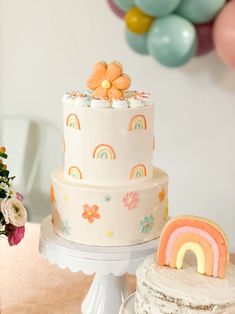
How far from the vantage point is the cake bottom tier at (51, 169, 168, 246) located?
130 cm

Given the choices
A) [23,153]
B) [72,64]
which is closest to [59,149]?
[23,153]

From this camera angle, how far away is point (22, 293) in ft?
4.71

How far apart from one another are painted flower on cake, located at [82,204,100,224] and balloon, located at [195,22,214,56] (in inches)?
49.1

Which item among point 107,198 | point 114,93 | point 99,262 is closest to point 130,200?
point 107,198

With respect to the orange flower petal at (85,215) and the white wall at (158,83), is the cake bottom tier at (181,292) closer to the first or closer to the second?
the orange flower petal at (85,215)

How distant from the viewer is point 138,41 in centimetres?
235

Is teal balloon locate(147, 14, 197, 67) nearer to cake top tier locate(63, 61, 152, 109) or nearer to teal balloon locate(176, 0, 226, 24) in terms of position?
teal balloon locate(176, 0, 226, 24)

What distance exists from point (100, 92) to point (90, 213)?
12.3 inches

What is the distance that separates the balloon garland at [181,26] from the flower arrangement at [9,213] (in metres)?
1.13

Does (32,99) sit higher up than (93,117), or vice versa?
(93,117)

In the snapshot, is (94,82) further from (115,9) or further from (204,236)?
(115,9)

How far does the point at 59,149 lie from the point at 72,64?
0.47 m

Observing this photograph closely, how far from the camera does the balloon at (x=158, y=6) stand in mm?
2096

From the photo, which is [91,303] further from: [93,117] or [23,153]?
[23,153]
